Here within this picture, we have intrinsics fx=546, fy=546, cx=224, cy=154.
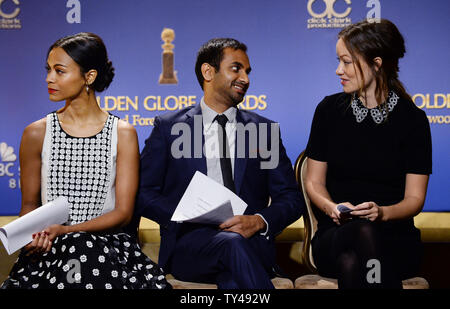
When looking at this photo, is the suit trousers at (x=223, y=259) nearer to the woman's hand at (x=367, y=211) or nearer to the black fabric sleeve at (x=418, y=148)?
the woman's hand at (x=367, y=211)

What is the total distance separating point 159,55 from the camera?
12.5ft

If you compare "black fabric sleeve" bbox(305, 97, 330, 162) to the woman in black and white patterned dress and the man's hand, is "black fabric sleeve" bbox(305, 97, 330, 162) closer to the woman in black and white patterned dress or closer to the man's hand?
the man's hand

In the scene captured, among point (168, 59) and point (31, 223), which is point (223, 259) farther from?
point (168, 59)

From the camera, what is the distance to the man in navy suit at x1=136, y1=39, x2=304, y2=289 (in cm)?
243

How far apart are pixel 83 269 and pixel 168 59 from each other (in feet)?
6.58

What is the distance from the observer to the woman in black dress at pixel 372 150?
97.5 inches

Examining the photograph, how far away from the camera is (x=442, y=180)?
12.3 ft

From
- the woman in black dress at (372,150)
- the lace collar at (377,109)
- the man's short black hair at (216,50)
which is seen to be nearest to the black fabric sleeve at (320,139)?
the woman in black dress at (372,150)

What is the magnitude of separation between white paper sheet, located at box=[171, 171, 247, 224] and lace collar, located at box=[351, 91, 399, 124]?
70cm

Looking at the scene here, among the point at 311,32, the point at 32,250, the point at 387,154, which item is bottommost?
the point at 32,250

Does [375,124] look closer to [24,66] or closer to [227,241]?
[227,241]

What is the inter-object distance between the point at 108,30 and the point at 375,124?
207 centimetres

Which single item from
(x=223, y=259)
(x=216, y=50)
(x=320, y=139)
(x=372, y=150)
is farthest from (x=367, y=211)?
(x=216, y=50)

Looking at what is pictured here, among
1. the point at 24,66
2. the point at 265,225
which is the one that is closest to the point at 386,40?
the point at 265,225
